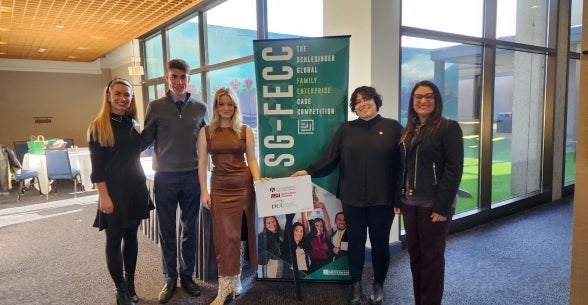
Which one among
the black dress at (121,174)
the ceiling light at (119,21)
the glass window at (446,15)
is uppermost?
the ceiling light at (119,21)

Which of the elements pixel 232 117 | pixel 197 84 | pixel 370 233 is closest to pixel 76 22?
pixel 197 84

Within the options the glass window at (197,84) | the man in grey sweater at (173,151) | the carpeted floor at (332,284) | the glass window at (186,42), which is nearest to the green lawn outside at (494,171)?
the carpeted floor at (332,284)

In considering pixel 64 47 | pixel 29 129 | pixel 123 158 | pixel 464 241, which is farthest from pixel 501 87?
pixel 29 129

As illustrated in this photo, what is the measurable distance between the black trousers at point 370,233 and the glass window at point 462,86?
172cm

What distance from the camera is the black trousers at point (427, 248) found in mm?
→ 2115

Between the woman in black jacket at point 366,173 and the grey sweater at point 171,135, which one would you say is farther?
the grey sweater at point 171,135

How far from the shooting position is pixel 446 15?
376 cm

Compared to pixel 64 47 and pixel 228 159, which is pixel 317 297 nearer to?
pixel 228 159

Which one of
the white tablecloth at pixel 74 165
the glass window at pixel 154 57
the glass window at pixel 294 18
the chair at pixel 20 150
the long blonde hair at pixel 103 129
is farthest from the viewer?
the chair at pixel 20 150

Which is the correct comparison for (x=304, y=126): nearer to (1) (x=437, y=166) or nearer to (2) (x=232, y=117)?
(2) (x=232, y=117)

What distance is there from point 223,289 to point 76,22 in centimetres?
540

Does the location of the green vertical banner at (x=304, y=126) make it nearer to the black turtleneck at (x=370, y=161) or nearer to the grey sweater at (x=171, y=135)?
the black turtleneck at (x=370, y=161)

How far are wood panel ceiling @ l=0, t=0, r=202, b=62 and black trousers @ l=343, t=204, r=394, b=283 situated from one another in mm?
4043

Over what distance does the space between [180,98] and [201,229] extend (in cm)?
99
